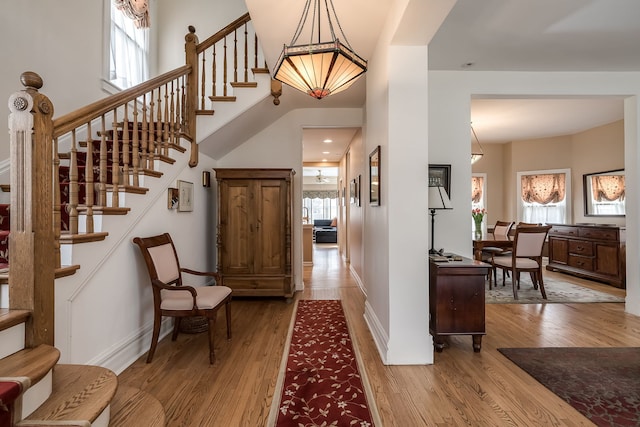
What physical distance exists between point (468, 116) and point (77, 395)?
402 centimetres

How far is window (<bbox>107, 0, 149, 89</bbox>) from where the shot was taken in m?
4.05

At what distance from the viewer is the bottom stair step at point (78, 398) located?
1.19m

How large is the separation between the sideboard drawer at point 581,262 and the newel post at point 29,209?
23.1 feet

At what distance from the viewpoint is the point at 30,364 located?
4.32 ft

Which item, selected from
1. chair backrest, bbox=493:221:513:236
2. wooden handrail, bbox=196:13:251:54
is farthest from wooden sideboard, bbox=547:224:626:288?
wooden handrail, bbox=196:13:251:54

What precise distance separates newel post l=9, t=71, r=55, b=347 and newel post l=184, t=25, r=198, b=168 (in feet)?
6.48

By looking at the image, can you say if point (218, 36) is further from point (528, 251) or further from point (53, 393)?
point (528, 251)

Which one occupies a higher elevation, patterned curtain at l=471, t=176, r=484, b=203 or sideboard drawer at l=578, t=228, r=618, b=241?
patterned curtain at l=471, t=176, r=484, b=203

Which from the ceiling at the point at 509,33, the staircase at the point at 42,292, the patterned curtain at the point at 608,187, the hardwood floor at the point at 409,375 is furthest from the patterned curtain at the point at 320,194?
the staircase at the point at 42,292

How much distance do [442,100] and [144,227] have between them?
3391mm

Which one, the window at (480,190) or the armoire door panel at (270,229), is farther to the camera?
the window at (480,190)

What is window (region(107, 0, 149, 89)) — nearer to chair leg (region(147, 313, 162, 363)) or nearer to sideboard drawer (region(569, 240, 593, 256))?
chair leg (region(147, 313, 162, 363))

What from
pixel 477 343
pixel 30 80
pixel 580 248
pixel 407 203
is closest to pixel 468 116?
pixel 407 203

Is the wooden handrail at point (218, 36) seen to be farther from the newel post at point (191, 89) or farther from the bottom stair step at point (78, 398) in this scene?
the bottom stair step at point (78, 398)
